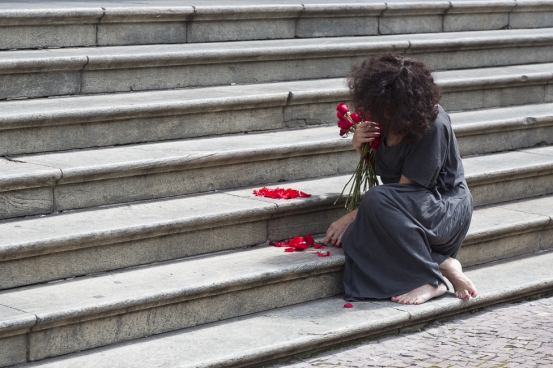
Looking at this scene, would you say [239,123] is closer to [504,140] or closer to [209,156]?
[209,156]

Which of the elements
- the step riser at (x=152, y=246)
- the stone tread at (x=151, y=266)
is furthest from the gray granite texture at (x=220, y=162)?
the step riser at (x=152, y=246)

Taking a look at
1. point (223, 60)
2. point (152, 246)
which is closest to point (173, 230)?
point (152, 246)

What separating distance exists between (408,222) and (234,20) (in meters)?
2.53

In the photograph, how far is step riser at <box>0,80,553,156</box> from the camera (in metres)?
4.93

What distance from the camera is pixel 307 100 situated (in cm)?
598

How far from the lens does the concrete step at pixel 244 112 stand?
495cm

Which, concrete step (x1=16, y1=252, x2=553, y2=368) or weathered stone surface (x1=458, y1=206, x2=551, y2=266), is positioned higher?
weathered stone surface (x1=458, y1=206, x2=551, y2=266)

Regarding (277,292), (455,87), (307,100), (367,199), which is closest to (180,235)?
(277,292)

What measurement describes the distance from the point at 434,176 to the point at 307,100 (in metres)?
1.49

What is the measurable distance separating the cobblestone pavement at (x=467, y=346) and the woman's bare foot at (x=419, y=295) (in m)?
0.15

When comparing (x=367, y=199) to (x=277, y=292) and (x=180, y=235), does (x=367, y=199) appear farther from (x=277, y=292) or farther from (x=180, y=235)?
(x=180, y=235)

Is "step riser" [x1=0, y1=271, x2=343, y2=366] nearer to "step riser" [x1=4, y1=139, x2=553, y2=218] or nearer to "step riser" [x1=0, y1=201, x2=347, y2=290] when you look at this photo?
"step riser" [x1=0, y1=201, x2=347, y2=290]

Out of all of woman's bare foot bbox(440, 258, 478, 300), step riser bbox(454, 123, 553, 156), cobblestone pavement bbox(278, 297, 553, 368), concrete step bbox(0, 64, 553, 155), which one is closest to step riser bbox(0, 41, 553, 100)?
concrete step bbox(0, 64, 553, 155)

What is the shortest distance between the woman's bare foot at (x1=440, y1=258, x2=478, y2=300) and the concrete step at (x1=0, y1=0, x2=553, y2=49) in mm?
2542
